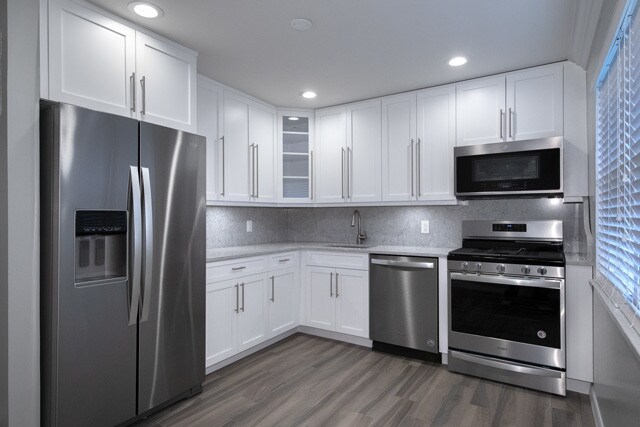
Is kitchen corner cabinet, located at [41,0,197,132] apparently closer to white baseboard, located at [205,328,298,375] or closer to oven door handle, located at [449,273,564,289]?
white baseboard, located at [205,328,298,375]

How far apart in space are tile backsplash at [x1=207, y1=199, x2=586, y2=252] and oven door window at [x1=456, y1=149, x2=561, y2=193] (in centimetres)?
38

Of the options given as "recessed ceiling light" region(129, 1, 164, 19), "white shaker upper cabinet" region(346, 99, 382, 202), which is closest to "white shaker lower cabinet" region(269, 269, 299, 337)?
"white shaker upper cabinet" region(346, 99, 382, 202)

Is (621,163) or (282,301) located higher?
(621,163)

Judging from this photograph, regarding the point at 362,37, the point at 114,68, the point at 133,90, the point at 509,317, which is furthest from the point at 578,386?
the point at 114,68

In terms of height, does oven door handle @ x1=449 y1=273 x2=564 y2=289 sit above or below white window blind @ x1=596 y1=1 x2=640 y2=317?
below

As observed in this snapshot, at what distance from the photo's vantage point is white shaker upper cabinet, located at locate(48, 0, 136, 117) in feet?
6.33

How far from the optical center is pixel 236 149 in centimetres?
351

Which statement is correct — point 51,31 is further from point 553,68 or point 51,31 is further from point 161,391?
point 553,68

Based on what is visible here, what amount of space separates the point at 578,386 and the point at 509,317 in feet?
2.00

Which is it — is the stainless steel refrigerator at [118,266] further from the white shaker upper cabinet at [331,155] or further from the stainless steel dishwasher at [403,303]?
the white shaker upper cabinet at [331,155]

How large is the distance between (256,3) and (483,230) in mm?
2524

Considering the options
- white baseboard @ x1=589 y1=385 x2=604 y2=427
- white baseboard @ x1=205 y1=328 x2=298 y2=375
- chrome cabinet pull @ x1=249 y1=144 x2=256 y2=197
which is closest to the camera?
white baseboard @ x1=589 y1=385 x2=604 y2=427

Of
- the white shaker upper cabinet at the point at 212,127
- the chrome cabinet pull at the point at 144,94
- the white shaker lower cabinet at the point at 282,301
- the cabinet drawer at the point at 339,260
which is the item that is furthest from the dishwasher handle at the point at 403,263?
the chrome cabinet pull at the point at 144,94

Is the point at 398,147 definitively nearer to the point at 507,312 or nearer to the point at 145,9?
the point at 507,312
